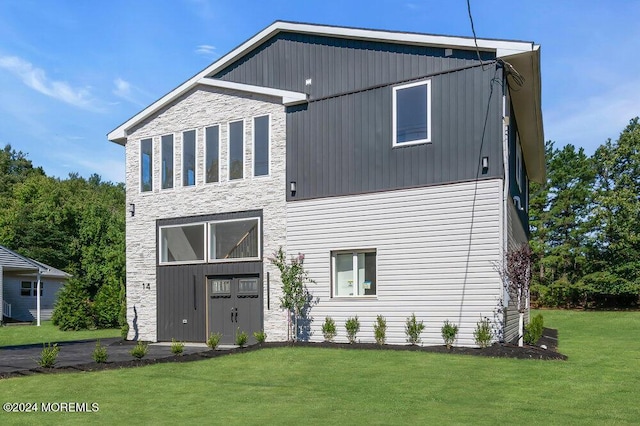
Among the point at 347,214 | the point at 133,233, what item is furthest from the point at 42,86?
the point at 347,214

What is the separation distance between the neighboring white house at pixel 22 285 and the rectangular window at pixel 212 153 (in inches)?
679

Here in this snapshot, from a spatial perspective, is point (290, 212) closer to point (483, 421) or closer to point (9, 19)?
point (9, 19)

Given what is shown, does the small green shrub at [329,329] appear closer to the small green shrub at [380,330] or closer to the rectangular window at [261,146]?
the small green shrub at [380,330]

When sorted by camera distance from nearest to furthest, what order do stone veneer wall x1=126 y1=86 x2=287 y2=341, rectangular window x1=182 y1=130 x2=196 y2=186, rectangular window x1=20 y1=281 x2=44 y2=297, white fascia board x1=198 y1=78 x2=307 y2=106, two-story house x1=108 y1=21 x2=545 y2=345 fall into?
1. two-story house x1=108 y1=21 x2=545 y2=345
2. white fascia board x1=198 y1=78 x2=307 y2=106
3. stone veneer wall x1=126 y1=86 x2=287 y2=341
4. rectangular window x1=182 y1=130 x2=196 y2=186
5. rectangular window x1=20 y1=281 x2=44 y2=297

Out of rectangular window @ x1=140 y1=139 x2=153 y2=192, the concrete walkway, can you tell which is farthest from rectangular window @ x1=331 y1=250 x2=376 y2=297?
rectangular window @ x1=140 y1=139 x2=153 y2=192

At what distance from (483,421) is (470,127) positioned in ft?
25.9

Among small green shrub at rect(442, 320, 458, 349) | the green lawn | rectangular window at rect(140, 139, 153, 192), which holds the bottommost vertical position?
the green lawn

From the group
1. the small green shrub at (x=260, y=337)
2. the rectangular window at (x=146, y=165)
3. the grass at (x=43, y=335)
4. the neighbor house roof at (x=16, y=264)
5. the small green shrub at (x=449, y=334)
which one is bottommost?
the grass at (x=43, y=335)

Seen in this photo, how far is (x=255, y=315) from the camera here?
16266 mm

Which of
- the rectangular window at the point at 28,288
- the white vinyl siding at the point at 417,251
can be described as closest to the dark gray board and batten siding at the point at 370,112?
the white vinyl siding at the point at 417,251

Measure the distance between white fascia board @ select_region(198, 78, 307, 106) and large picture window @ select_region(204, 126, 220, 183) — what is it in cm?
129

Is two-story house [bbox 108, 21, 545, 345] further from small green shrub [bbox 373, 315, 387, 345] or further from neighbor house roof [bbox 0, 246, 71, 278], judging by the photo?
neighbor house roof [bbox 0, 246, 71, 278]

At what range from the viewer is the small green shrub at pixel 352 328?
1408 centimetres

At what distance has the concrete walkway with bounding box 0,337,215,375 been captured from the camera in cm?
1204
